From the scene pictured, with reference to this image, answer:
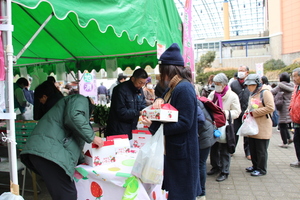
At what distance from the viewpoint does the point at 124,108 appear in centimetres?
371

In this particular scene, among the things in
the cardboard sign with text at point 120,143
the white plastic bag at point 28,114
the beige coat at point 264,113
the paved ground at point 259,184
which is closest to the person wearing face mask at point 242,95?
the paved ground at point 259,184

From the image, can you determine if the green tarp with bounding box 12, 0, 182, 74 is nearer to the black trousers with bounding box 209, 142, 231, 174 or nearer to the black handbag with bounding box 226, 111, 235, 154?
the black handbag with bounding box 226, 111, 235, 154

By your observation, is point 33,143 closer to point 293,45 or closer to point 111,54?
point 111,54

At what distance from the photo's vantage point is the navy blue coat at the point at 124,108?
370 cm

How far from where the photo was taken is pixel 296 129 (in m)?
4.82

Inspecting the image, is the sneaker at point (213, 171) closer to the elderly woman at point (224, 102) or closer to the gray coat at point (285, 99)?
the elderly woman at point (224, 102)

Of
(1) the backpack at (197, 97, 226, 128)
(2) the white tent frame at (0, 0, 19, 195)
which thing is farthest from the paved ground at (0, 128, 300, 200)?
(2) the white tent frame at (0, 0, 19, 195)

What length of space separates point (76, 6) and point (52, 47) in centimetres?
291

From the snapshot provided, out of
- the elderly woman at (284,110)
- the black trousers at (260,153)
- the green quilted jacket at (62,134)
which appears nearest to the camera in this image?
the green quilted jacket at (62,134)

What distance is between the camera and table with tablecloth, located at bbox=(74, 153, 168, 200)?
94.2 inches

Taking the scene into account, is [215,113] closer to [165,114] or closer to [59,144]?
[165,114]

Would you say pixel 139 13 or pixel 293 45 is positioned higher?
pixel 293 45

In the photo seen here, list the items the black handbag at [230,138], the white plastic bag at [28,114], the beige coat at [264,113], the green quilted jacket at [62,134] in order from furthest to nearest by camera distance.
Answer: the white plastic bag at [28,114] → the beige coat at [264,113] → the black handbag at [230,138] → the green quilted jacket at [62,134]

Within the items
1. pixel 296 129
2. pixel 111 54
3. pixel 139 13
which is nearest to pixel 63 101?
pixel 139 13
